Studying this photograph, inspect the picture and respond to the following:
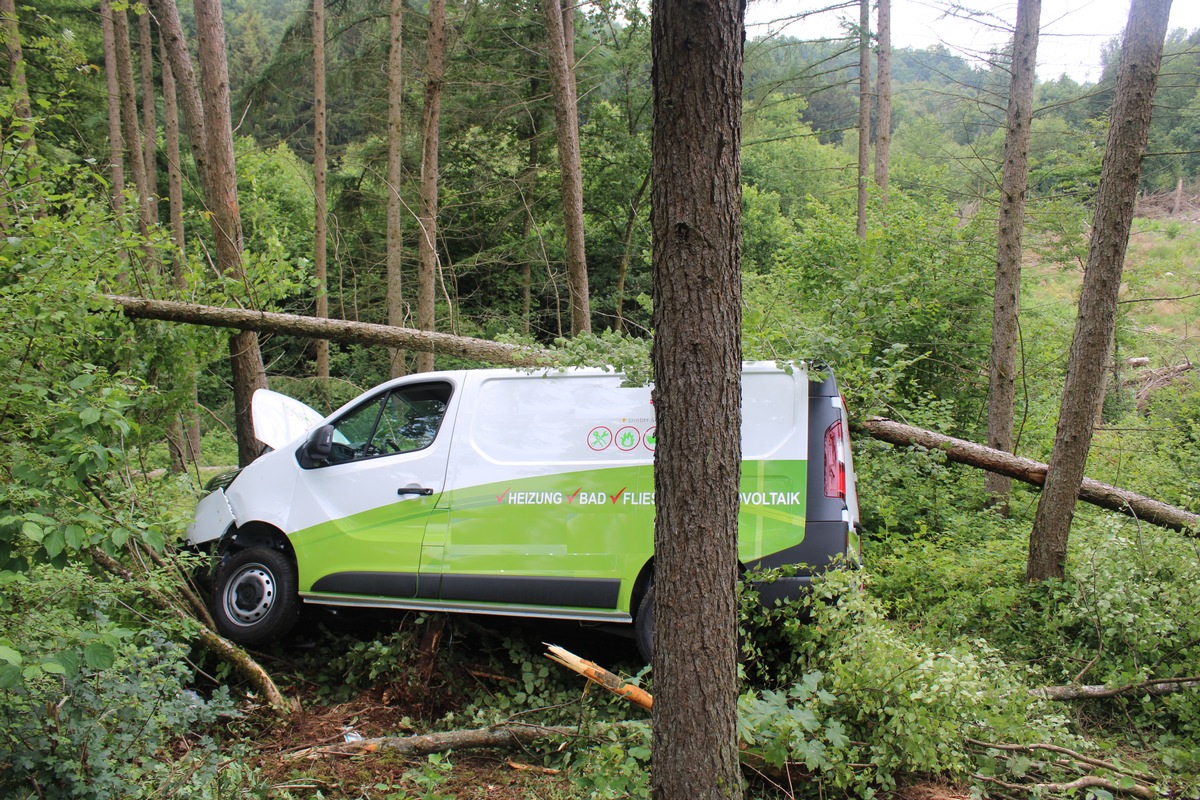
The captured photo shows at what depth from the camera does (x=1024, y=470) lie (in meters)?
6.32

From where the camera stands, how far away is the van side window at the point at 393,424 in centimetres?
552

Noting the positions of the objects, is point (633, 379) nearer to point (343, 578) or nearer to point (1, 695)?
point (343, 578)

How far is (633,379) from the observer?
4.99m

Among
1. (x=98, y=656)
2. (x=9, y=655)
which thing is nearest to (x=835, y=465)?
(x=98, y=656)

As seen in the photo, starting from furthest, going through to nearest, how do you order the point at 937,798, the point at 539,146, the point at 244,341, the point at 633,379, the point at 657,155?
the point at 539,146 < the point at 244,341 < the point at 633,379 < the point at 937,798 < the point at 657,155

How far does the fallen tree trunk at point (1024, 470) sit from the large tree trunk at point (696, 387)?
3.89 meters

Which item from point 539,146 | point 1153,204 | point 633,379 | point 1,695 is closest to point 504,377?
point 633,379

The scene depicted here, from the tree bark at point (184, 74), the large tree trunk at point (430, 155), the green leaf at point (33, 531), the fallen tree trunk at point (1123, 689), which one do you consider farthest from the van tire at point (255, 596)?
the large tree trunk at point (430, 155)

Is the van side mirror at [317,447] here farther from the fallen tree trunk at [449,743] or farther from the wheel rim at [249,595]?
the fallen tree trunk at [449,743]

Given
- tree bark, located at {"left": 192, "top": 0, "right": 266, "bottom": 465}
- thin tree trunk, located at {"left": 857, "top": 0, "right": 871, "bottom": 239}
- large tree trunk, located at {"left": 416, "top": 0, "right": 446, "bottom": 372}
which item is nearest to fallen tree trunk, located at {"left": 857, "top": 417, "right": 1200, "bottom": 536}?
tree bark, located at {"left": 192, "top": 0, "right": 266, "bottom": 465}

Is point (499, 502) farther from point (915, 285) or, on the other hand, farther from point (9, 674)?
point (915, 285)

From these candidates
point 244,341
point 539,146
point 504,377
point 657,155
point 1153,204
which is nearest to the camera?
point 657,155

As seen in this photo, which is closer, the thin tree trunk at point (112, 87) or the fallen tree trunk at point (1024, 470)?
the fallen tree trunk at point (1024, 470)

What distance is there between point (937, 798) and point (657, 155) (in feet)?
9.98
